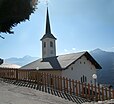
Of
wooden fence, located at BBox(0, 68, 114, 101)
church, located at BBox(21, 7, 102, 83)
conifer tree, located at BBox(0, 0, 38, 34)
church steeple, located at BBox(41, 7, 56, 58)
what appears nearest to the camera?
wooden fence, located at BBox(0, 68, 114, 101)

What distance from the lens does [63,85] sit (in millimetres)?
14672

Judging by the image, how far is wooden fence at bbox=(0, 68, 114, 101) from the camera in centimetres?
1278

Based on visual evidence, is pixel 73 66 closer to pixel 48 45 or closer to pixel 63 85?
pixel 48 45

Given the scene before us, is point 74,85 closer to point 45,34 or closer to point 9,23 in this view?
point 9,23

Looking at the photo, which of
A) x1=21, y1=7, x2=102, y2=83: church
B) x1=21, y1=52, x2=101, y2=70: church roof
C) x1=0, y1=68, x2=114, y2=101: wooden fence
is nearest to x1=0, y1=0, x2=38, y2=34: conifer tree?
x1=0, y1=68, x2=114, y2=101: wooden fence

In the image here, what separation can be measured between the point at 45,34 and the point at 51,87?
133 feet

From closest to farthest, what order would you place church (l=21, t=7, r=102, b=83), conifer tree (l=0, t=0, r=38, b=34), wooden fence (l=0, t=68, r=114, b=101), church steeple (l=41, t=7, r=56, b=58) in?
wooden fence (l=0, t=68, r=114, b=101) < conifer tree (l=0, t=0, r=38, b=34) < church (l=21, t=7, r=102, b=83) < church steeple (l=41, t=7, r=56, b=58)

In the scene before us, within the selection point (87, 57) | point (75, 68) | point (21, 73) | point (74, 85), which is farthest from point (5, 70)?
point (87, 57)

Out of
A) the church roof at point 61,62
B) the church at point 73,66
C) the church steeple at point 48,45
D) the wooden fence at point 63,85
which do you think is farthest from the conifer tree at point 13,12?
the church steeple at point 48,45

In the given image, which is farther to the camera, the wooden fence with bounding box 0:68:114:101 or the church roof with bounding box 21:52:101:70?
the church roof with bounding box 21:52:101:70

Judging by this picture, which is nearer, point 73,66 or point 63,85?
point 63,85

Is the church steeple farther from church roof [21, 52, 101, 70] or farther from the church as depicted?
church roof [21, 52, 101, 70]

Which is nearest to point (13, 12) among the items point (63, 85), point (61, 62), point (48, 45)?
point (63, 85)

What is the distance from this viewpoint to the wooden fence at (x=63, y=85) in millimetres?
12781
